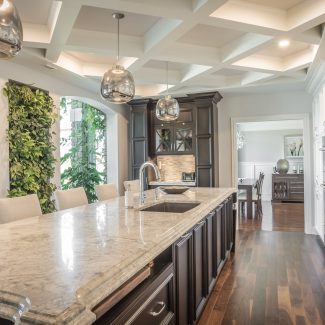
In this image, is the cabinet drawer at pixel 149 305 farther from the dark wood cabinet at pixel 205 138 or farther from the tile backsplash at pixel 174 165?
the tile backsplash at pixel 174 165

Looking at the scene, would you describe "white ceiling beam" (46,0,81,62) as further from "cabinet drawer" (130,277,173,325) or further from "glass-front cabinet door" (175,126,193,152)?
"glass-front cabinet door" (175,126,193,152)

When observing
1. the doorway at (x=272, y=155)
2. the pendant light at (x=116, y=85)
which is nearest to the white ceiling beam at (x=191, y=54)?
the pendant light at (x=116, y=85)

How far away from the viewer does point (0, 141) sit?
3666 mm

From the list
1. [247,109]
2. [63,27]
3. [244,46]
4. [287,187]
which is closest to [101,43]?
[63,27]

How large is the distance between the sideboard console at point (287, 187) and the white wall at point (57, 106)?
19.1 feet

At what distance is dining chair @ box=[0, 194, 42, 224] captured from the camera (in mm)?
2381

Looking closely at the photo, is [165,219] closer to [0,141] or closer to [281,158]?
[0,141]

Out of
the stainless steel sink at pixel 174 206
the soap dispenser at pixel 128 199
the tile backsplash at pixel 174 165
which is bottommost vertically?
the stainless steel sink at pixel 174 206

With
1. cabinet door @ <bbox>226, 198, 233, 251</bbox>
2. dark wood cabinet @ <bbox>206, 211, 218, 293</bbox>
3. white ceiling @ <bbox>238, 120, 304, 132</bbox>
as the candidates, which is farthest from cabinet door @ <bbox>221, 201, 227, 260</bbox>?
white ceiling @ <bbox>238, 120, 304, 132</bbox>

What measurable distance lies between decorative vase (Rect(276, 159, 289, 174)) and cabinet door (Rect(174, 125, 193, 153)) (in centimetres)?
535

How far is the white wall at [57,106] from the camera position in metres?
3.72

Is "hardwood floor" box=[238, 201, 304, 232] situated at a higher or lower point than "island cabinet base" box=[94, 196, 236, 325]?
lower

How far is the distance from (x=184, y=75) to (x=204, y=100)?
2.91ft

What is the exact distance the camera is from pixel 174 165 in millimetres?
6785
